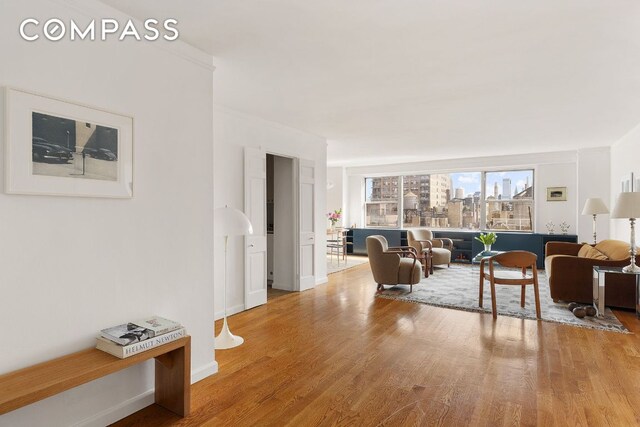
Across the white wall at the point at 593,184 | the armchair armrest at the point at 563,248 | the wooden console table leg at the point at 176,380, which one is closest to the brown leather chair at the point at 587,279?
the armchair armrest at the point at 563,248

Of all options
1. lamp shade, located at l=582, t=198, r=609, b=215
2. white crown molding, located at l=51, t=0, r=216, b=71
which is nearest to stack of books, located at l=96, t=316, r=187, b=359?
white crown molding, located at l=51, t=0, r=216, b=71

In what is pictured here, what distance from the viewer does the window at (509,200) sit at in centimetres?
842

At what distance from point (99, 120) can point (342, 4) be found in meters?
1.60

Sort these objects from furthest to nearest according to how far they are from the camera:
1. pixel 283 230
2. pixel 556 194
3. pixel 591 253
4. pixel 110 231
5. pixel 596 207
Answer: pixel 556 194, pixel 596 207, pixel 283 230, pixel 591 253, pixel 110 231

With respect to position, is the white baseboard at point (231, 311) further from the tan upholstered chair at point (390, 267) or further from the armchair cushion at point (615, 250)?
the armchair cushion at point (615, 250)

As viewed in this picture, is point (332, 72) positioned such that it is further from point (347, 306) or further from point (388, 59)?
point (347, 306)

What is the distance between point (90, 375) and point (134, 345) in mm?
249

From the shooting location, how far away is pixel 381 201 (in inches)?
412

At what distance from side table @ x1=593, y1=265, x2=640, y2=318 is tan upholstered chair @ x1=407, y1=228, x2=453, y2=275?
301 centimetres

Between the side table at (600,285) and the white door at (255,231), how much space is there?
4118 millimetres

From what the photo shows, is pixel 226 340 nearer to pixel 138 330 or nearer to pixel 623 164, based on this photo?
pixel 138 330

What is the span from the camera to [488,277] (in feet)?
14.8

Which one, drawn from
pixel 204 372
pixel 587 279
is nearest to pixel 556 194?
pixel 587 279

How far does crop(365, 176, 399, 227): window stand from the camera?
33.7 feet
